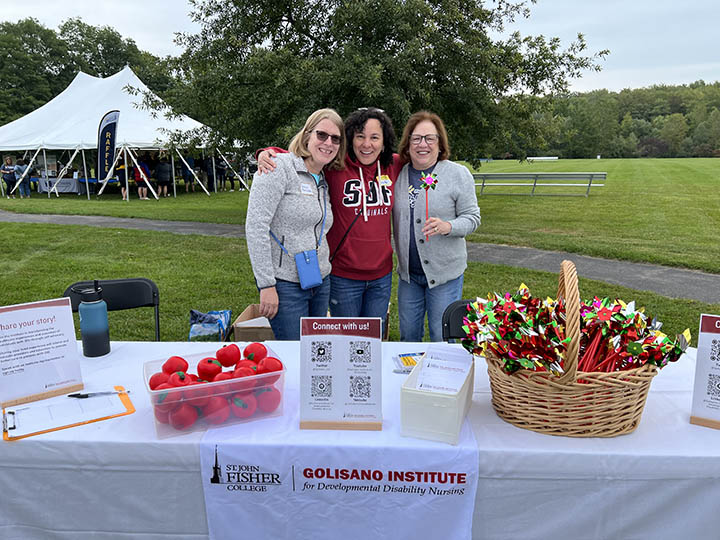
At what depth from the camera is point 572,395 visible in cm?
137

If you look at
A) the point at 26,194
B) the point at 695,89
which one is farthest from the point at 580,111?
the point at 26,194

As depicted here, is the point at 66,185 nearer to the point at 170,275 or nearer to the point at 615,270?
the point at 170,275

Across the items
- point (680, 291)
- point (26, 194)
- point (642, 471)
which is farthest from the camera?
point (26, 194)

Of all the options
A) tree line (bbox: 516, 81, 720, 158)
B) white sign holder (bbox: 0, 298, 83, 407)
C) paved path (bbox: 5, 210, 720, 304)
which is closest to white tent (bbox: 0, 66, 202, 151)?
paved path (bbox: 5, 210, 720, 304)

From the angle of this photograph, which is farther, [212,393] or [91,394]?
[91,394]

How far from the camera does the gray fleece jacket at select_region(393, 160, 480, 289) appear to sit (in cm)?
274

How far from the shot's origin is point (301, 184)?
2475 mm

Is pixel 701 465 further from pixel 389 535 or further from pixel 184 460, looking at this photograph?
pixel 184 460

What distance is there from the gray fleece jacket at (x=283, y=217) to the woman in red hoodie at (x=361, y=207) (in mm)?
140

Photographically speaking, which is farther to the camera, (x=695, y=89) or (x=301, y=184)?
(x=695, y=89)

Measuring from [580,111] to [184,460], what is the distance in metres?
83.8

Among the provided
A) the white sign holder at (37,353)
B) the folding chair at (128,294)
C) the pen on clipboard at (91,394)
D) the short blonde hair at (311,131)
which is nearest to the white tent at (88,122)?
the folding chair at (128,294)

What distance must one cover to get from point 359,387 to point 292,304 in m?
1.17

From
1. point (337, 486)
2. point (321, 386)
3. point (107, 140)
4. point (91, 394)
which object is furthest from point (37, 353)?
point (107, 140)
